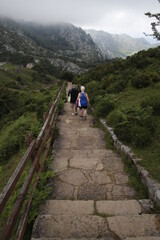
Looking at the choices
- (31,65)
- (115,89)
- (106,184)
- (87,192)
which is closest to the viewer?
(87,192)

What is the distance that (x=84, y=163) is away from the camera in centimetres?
565

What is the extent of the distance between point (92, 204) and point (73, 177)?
3.96 ft

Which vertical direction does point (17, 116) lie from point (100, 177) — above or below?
below

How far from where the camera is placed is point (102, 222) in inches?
130

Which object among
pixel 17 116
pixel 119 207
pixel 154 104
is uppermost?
pixel 154 104

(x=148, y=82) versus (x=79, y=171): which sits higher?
A: (x=148, y=82)

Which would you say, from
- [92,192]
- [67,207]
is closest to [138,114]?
[92,192]

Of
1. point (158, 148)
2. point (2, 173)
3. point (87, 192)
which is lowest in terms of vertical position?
point (2, 173)

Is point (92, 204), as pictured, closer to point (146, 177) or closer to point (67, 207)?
point (67, 207)

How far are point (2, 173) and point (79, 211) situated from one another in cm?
462

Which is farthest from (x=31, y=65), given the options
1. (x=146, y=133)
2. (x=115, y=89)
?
(x=146, y=133)

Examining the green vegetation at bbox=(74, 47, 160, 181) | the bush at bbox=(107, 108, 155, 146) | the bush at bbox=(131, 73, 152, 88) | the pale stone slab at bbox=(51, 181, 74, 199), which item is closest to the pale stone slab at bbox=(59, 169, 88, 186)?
the pale stone slab at bbox=(51, 181, 74, 199)

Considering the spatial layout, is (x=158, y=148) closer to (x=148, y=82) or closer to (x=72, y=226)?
(x=72, y=226)

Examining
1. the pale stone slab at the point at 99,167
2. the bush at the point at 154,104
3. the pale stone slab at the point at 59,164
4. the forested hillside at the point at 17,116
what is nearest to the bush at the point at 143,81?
the bush at the point at 154,104
